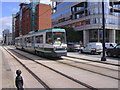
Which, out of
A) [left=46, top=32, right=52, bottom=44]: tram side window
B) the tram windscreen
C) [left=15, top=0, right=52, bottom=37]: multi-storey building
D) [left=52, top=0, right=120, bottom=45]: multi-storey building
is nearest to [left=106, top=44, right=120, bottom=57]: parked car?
the tram windscreen

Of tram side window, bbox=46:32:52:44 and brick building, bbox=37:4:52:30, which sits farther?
brick building, bbox=37:4:52:30

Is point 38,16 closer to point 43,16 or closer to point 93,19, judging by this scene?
point 43,16

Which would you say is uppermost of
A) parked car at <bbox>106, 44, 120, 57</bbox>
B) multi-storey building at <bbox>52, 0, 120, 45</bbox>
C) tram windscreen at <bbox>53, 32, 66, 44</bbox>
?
multi-storey building at <bbox>52, 0, 120, 45</bbox>

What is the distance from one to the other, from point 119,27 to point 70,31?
18.5m

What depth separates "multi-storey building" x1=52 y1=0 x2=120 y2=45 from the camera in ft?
168

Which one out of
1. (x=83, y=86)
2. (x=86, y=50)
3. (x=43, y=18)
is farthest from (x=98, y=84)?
(x=43, y=18)

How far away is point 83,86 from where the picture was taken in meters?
5.84

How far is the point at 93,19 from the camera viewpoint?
5134 centimetres

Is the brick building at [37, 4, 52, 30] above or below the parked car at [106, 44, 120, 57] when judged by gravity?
above

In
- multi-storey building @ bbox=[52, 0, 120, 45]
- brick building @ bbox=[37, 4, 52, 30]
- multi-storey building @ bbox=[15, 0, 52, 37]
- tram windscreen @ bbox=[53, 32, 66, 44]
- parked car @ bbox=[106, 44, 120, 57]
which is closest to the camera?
tram windscreen @ bbox=[53, 32, 66, 44]

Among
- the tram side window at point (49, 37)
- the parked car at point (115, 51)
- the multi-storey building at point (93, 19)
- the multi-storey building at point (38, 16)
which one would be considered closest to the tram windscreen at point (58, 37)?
the tram side window at point (49, 37)

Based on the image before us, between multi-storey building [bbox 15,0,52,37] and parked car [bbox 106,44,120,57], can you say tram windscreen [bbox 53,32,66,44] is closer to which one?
parked car [bbox 106,44,120,57]

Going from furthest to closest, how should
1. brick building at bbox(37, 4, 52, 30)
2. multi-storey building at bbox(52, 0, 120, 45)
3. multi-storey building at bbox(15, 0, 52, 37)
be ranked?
multi-storey building at bbox(15, 0, 52, 37)
brick building at bbox(37, 4, 52, 30)
multi-storey building at bbox(52, 0, 120, 45)

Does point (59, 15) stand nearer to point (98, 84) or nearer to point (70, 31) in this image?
point (70, 31)
